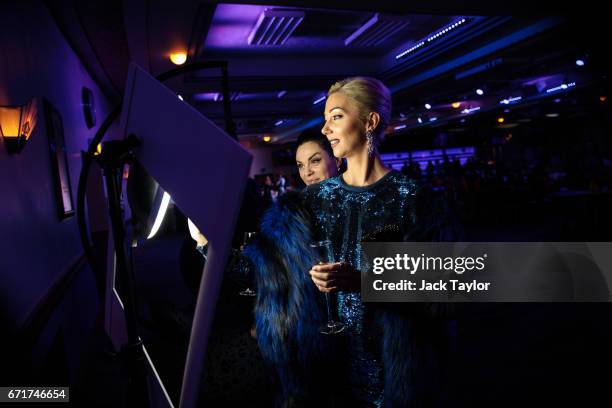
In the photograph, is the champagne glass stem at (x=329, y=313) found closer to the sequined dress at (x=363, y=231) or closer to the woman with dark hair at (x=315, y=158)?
the sequined dress at (x=363, y=231)

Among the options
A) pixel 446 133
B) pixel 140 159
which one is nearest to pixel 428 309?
pixel 140 159

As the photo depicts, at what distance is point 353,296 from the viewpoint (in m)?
1.18

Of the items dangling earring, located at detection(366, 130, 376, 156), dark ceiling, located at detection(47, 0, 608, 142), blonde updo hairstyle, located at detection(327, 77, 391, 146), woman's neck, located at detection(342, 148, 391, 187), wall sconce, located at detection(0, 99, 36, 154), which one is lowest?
woman's neck, located at detection(342, 148, 391, 187)

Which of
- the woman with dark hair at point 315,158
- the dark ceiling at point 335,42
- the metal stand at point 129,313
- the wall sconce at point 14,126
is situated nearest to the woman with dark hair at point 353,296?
the metal stand at point 129,313

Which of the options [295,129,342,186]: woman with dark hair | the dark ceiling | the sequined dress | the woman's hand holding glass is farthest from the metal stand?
the dark ceiling

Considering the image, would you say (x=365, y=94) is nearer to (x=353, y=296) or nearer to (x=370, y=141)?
(x=370, y=141)

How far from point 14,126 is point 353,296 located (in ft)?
6.32

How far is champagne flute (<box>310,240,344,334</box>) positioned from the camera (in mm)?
1021

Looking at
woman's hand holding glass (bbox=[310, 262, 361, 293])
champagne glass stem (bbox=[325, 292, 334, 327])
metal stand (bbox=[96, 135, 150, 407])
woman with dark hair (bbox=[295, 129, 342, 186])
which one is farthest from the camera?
woman with dark hair (bbox=[295, 129, 342, 186])

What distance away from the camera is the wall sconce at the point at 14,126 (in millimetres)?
1902
